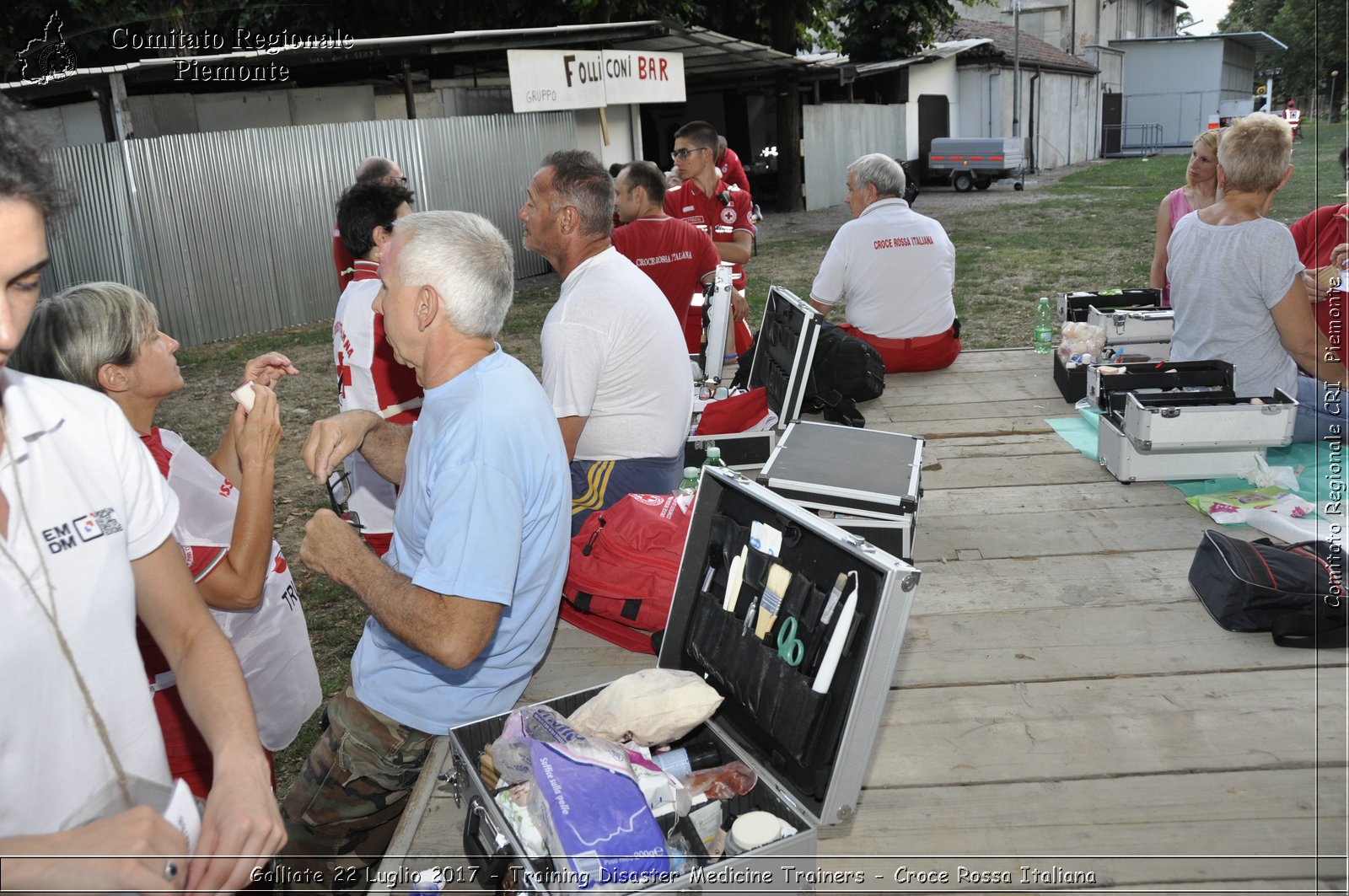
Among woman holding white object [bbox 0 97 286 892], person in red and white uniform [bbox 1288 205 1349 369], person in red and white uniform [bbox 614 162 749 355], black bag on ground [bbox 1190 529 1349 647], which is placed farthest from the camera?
person in red and white uniform [bbox 614 162 749 355]

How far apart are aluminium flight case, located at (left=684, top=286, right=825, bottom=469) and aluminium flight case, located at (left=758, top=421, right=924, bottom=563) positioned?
28.6 inches

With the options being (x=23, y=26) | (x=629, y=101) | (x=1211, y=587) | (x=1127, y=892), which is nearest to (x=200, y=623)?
(x=1127, y=892)

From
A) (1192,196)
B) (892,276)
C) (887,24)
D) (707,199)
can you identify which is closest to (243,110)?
(707,199)

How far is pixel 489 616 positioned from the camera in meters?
2.06

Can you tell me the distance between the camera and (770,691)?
2074mm

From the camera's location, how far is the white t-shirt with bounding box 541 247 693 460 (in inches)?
139

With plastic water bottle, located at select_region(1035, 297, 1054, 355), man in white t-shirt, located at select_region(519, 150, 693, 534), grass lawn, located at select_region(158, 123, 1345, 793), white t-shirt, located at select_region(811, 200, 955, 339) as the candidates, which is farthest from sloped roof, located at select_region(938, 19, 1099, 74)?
man in white t-shirt, located at select_region(519, 150, 693, 534)

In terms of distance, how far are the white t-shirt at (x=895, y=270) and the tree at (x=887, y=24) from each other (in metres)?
22.7

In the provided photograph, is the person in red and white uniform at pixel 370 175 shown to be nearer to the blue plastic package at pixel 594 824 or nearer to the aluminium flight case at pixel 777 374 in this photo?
the aluminium flight case at pixel 777 374

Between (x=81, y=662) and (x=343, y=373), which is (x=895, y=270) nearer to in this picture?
(x=343, y=373)

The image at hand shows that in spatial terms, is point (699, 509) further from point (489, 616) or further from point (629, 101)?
point (629, 101)

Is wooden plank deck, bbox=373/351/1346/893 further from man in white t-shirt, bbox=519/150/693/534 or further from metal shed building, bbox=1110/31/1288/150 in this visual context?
metal shed building, bbox=1110/31/1288/150

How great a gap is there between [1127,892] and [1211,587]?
145 centimetres

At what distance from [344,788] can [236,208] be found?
37.1 ft
